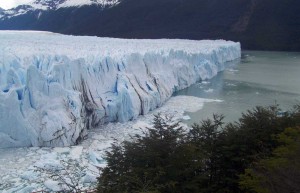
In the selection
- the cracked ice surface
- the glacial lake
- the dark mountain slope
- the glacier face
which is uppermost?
the dark mountain slope

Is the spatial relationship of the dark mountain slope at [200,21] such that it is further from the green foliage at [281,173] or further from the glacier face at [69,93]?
the green foliage at [281,173]

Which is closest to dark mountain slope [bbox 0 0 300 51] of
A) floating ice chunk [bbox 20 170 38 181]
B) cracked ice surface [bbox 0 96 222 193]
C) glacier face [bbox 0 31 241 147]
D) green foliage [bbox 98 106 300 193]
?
glacier face [bbox 0 31 241 147]

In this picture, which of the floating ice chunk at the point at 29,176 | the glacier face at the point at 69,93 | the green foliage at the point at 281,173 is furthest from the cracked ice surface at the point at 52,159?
the green foliage at the point at 281,173

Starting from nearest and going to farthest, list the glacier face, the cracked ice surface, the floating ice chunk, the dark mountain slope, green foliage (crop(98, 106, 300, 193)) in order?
green foliage (crop(98, 106, 300, 193)) < the cracked ice surface < the floating ice chunk < the glacier face < the dark mountain slope

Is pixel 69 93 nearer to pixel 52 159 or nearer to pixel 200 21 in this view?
pixel 52 159

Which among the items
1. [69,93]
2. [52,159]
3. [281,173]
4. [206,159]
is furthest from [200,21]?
[281,173]

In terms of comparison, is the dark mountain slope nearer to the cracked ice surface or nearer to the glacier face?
the glacier face
